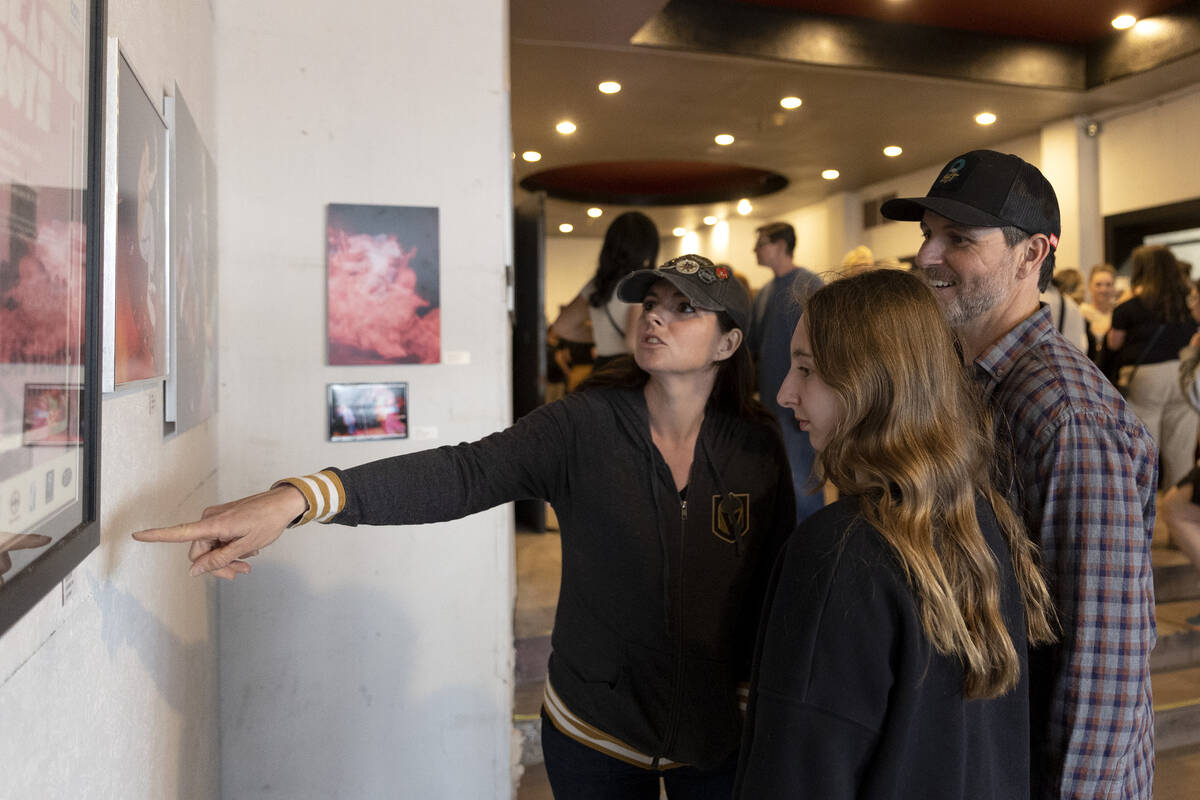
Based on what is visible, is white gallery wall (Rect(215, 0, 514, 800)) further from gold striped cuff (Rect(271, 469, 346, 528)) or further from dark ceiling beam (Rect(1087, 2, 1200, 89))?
dark ceiling beam (Rect(1087, 2, 1200, 89))

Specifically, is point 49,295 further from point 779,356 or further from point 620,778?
point 779,356

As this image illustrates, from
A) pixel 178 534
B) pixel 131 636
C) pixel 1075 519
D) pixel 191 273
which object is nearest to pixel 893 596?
pixel 1075 519

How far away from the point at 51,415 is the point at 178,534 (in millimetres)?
270

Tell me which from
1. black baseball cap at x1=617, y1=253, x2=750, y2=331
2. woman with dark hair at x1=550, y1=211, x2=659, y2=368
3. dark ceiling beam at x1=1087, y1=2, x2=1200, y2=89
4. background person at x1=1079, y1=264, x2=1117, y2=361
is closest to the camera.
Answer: black baseball cap at x1=617, y1=253, x2=750, y2=331

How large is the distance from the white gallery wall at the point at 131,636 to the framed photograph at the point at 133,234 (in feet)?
0.15

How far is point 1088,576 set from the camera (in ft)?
4.01

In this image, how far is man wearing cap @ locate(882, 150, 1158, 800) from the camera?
48.0 inches

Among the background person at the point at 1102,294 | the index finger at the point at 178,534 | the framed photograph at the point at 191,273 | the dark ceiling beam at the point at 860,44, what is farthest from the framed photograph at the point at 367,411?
the background person at the point at 1102,294

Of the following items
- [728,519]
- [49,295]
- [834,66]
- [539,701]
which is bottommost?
[539,701]

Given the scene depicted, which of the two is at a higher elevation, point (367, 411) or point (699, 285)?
point (699, 285)

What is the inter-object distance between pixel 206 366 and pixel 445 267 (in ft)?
2.41

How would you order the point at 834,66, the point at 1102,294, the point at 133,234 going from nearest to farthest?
the point at 133,234 < the point at 834,66 < the point at 1102,294

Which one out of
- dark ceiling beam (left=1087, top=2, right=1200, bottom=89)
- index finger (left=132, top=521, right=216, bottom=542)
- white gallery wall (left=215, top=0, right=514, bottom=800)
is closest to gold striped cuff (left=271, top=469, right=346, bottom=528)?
index finger (left=132, top=521, right=216, bottom=542)

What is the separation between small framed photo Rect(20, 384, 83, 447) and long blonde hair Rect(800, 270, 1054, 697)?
0.83 m
